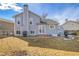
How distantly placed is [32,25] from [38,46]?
27cm

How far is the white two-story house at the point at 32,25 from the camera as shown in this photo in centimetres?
342

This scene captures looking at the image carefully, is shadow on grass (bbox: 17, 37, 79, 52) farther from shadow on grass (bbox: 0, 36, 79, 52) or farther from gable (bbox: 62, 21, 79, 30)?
gable (bbox: 62, 21, 79, 30)

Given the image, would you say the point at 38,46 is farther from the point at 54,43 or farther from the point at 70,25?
the point at 70,25

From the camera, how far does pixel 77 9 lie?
3402 millimetres

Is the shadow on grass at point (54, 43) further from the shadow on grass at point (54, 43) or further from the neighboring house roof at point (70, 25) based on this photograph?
the neighboring house roof at point (70, 25)

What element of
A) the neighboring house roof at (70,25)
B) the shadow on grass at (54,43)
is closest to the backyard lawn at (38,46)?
the shadow on grass at (54,43)

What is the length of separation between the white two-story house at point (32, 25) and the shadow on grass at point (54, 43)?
8 centimetres

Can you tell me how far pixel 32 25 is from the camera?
3.45 meters

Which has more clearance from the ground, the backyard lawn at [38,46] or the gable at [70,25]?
the gable at [70,25]

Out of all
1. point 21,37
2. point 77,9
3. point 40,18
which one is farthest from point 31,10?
point 77,9

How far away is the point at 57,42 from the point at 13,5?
71 cm

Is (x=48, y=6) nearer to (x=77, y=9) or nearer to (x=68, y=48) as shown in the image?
(x=77, y=9)

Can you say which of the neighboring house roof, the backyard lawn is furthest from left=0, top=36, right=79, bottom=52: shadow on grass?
the neighboring house roof

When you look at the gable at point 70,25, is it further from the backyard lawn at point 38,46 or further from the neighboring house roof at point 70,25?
the backyard lawn at point 38,46
